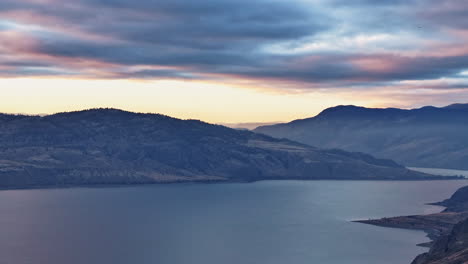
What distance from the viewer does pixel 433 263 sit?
18612cm

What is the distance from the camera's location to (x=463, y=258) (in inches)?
6919

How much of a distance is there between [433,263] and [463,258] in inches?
466
